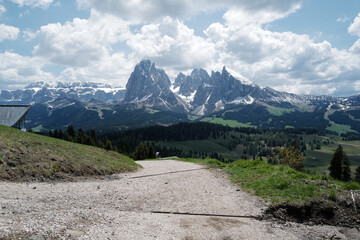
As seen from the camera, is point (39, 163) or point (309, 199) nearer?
point (309, 199)

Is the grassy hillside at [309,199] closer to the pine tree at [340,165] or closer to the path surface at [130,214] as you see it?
the path surface at [130,214]

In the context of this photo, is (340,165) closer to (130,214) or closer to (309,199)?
(309,199)

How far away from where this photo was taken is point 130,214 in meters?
12.1

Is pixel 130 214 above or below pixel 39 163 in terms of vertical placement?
below

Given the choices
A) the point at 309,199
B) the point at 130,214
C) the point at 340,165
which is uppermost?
the point at 309,199

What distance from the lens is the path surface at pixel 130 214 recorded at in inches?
349

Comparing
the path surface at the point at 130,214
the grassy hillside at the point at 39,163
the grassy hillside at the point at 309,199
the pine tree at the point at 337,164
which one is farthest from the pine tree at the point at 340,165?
the grassy hillside at the point at 39,163

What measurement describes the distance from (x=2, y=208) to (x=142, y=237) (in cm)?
715

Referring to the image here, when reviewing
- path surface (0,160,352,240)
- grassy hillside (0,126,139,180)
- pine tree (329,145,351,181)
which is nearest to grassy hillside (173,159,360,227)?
path surface (0,160,352,240)

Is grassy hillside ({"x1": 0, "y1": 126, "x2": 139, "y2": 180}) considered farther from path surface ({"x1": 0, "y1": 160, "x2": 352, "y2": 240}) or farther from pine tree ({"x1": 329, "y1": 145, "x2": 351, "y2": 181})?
pine tree ({"x1": 329, "y1": 145, "x2": 351, "y2": 181})

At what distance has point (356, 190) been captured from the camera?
1332 centimetres

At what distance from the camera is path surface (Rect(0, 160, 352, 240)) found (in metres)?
8.86

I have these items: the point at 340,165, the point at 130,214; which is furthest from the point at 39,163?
the point at 340,165

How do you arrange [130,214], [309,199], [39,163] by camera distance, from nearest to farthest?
[130,214] < [309,199] < [39,163]
